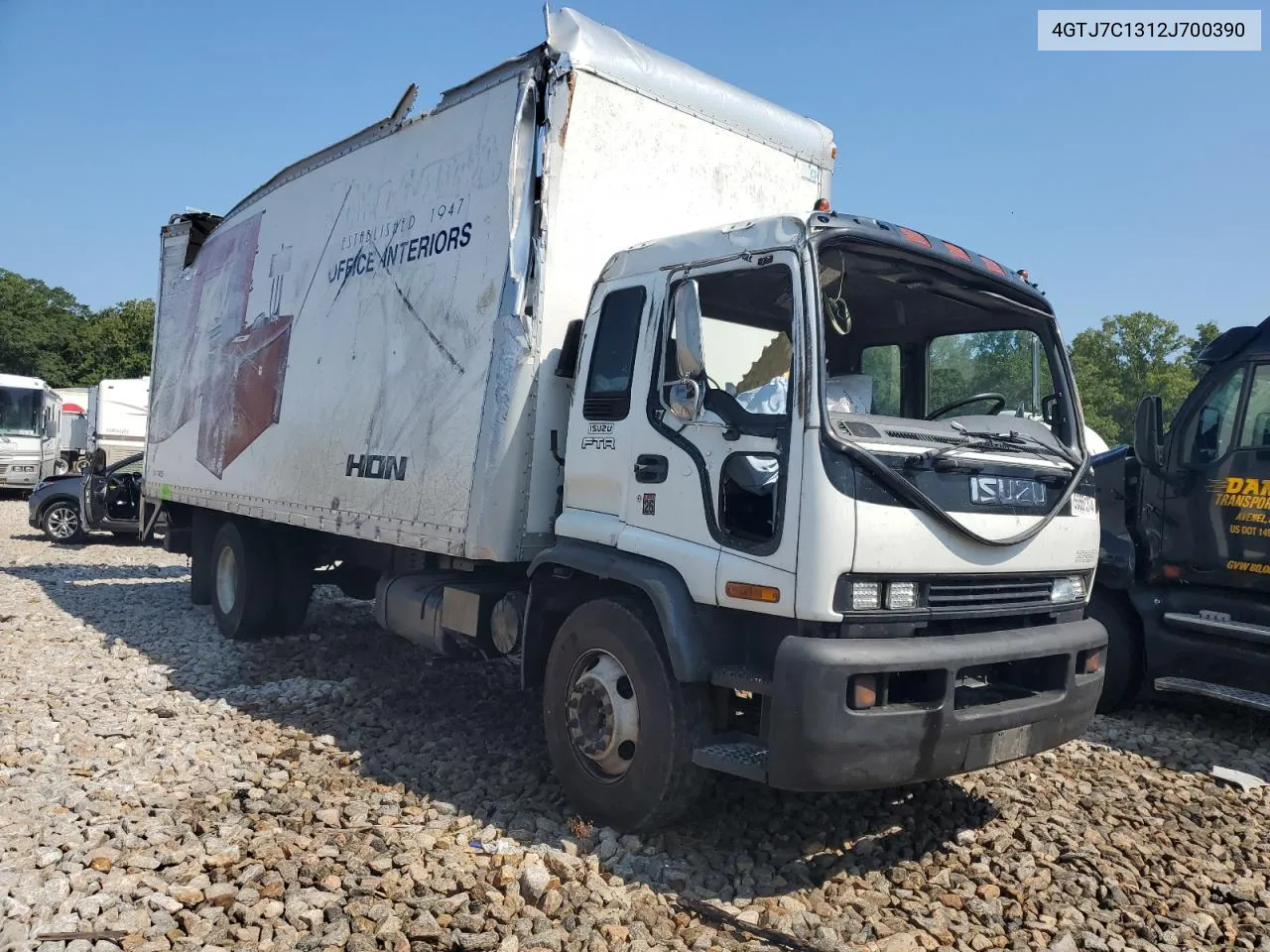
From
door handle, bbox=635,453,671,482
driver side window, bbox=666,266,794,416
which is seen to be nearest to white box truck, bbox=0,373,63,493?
door handle, bbox=635,453,671,482

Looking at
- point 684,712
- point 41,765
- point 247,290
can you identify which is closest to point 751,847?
point 684,712

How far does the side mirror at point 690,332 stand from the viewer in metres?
3.90

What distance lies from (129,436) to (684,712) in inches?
828

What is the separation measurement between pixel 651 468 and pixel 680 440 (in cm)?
22

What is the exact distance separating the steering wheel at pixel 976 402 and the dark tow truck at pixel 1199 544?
2.47m

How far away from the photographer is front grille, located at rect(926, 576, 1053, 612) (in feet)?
12.5

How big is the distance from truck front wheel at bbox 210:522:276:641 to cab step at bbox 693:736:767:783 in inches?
212

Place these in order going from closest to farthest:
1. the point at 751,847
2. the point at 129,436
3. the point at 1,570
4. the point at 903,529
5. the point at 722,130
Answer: the point at 903,529, the point at 751,847, the point at 722,130, the point at 1,570, the point at 129,436

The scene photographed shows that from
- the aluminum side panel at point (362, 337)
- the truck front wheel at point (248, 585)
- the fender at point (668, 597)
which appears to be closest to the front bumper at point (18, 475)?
the aluminum side panel at point (362, 337)

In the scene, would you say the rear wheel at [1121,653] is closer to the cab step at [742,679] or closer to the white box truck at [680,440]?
the white box truck at [680,440]

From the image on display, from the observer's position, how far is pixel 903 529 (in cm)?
363

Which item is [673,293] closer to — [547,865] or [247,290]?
[547,865]

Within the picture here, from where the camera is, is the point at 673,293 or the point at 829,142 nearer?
the point at 673,293

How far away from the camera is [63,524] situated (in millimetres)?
16125
